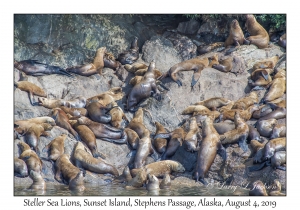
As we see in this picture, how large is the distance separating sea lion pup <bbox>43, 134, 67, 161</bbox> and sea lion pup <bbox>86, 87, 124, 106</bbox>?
2261mm

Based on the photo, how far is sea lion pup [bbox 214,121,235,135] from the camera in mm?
15603

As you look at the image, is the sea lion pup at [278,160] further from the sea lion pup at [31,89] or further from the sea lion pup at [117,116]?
the sea lion pup at [31,89]

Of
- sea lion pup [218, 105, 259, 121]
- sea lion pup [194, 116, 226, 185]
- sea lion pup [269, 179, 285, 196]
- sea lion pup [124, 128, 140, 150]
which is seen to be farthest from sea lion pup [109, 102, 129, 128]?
sea lion pup [269, 179, 285, 196]

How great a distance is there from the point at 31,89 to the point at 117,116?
88.5 inches

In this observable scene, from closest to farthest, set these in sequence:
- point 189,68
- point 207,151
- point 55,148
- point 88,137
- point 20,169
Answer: point 20,169 → point 207,151 → point 55,148 → point 88,137 → point 189,68

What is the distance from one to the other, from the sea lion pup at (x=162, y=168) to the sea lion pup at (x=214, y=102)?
98.9 inches

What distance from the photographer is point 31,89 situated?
56.4 ft

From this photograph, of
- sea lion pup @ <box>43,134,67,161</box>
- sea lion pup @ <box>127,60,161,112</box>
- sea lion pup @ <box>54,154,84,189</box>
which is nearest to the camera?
sea lion pup @ <box>54,154,84,189</box>

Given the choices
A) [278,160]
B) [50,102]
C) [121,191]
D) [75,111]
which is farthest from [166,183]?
[50,102]

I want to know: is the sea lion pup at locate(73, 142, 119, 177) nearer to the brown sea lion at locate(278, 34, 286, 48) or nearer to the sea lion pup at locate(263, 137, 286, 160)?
the sea lion pup at locate(263, 137, 286, 160)

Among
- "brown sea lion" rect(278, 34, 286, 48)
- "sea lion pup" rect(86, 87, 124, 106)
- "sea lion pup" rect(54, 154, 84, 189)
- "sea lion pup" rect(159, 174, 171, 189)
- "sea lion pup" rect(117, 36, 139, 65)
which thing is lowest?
"sea lion pup" rect(159, 174, 171, 189)

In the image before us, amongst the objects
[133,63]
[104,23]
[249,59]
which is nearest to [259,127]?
[249,59]

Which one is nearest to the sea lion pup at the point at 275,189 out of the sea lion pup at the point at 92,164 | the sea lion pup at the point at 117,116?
the sea lion pup at the point at 92,164

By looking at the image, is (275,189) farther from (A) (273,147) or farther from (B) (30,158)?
(B) (30,158)
